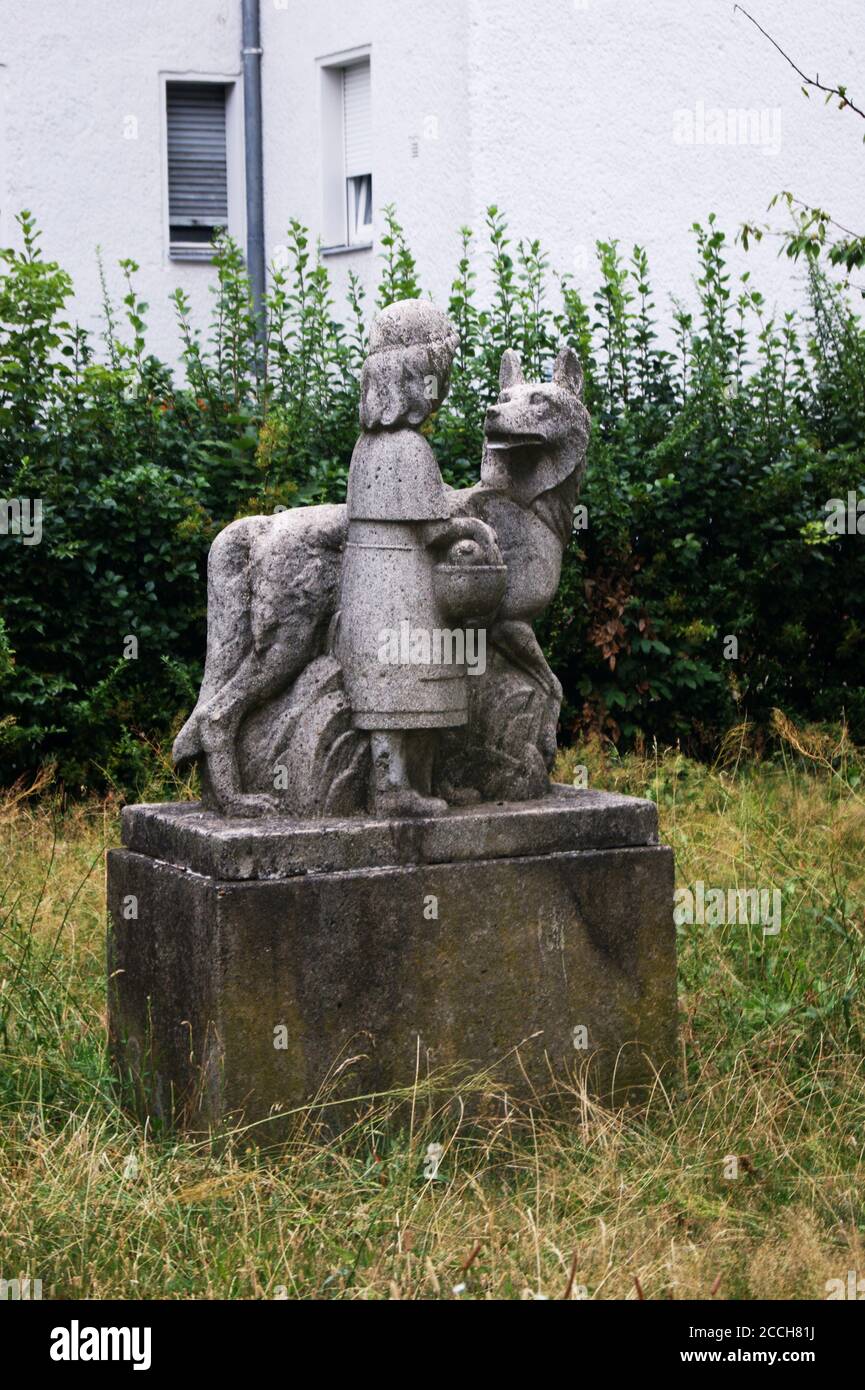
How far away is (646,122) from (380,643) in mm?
8250

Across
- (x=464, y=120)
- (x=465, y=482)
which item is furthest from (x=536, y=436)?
(x=464, y=120)

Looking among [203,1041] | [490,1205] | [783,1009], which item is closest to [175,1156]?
[203,1041]

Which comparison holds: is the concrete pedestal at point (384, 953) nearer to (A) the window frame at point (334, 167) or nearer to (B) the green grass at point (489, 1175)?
(B) the green grass at point (489, 1175)

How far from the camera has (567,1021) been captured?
4.70 meters

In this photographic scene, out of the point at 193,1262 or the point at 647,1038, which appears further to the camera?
the point at 647,1038

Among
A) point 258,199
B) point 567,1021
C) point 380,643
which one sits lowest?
point 567,1021

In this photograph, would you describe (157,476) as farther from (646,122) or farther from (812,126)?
(812,126)

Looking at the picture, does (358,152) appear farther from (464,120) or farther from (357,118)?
(464,120)

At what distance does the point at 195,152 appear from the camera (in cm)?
1442

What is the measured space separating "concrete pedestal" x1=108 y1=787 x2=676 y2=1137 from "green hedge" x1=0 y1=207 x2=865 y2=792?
10.3 feet

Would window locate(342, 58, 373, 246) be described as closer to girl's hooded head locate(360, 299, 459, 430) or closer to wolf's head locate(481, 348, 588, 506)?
wolf's head locate(481, 348, 588, 506)

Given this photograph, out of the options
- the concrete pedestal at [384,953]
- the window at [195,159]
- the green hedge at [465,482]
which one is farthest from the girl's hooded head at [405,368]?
the window at [195,159]

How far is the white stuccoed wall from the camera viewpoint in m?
11.5

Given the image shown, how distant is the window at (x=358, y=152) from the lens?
42.4 feet
